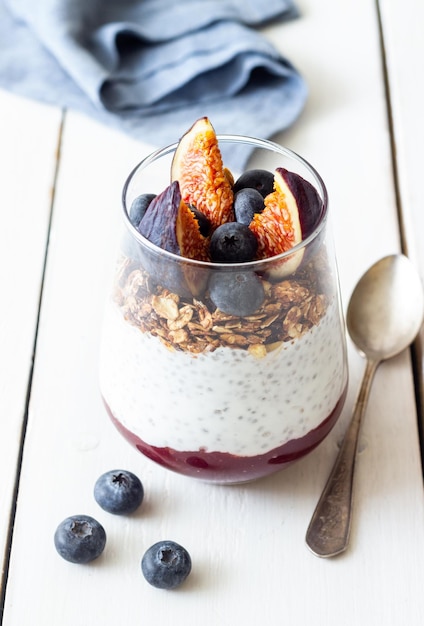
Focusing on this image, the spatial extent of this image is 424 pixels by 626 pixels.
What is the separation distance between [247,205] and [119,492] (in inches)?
14.9

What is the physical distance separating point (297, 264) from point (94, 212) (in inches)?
26.4

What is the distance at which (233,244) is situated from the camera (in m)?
0.88

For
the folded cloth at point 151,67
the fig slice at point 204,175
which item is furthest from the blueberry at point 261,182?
the folded cloth at point 151,67

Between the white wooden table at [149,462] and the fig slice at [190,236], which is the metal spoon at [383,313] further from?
the fig slice at [190,236]

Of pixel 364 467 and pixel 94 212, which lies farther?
pixel 94 212

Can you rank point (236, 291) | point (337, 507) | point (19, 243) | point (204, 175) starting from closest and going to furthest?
point (236, 291) < point (204, 175) < point (337, 507) < point (19, 243)

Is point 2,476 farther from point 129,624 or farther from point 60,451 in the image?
point 129,624

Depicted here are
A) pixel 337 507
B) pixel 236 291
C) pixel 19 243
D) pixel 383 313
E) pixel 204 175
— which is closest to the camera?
pixel 236 291

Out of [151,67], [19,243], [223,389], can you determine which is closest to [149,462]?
[223,389]

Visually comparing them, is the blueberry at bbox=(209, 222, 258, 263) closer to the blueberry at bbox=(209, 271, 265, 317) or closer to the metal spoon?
the blueberry at bbox=(209, 271, 265, 317)

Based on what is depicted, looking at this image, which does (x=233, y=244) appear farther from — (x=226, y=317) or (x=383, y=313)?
(x=383, y=313)

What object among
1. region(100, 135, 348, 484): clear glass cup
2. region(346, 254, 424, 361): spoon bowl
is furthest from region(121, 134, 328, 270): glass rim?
region(346, 254, 424, 361): spoon bowl

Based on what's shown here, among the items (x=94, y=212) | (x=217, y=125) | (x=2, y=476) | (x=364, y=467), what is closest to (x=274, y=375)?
(x=364, y=467)

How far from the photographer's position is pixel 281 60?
1.69m
